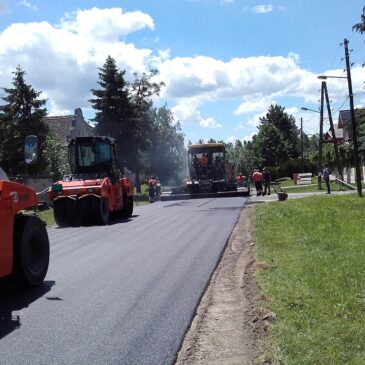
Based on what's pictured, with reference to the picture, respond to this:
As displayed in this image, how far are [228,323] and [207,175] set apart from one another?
95.8ft

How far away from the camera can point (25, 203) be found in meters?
8.04

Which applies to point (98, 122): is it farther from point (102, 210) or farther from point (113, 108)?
point (102, 210)

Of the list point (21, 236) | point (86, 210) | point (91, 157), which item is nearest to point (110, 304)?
point (21, 236)

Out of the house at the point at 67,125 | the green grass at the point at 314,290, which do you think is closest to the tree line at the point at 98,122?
the house at the point at 67,125

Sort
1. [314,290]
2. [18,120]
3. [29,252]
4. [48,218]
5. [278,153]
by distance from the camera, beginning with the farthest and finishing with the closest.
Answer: [278,153], [18,120], [48,218], [29,252], [314,290]

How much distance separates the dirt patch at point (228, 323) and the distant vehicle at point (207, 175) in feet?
80.2

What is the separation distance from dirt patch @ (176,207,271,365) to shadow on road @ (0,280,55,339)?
2014mm

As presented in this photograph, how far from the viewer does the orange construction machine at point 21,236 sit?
7.14 metres

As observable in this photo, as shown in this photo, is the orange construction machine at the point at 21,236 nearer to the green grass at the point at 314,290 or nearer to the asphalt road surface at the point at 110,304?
the asphalt road surface at the point at 110,304

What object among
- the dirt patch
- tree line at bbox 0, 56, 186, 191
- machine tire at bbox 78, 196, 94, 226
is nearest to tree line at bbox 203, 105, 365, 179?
tree line at bbox 0, 56, 186, 191

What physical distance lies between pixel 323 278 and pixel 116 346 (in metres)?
3.44

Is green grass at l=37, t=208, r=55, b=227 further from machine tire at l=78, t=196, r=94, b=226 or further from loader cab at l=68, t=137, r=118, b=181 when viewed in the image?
loader cab at l=68, t=137, r=118, b=181

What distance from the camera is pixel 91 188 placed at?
19.1 metres

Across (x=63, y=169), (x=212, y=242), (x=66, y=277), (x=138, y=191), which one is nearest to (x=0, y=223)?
(x=66, y=277)
